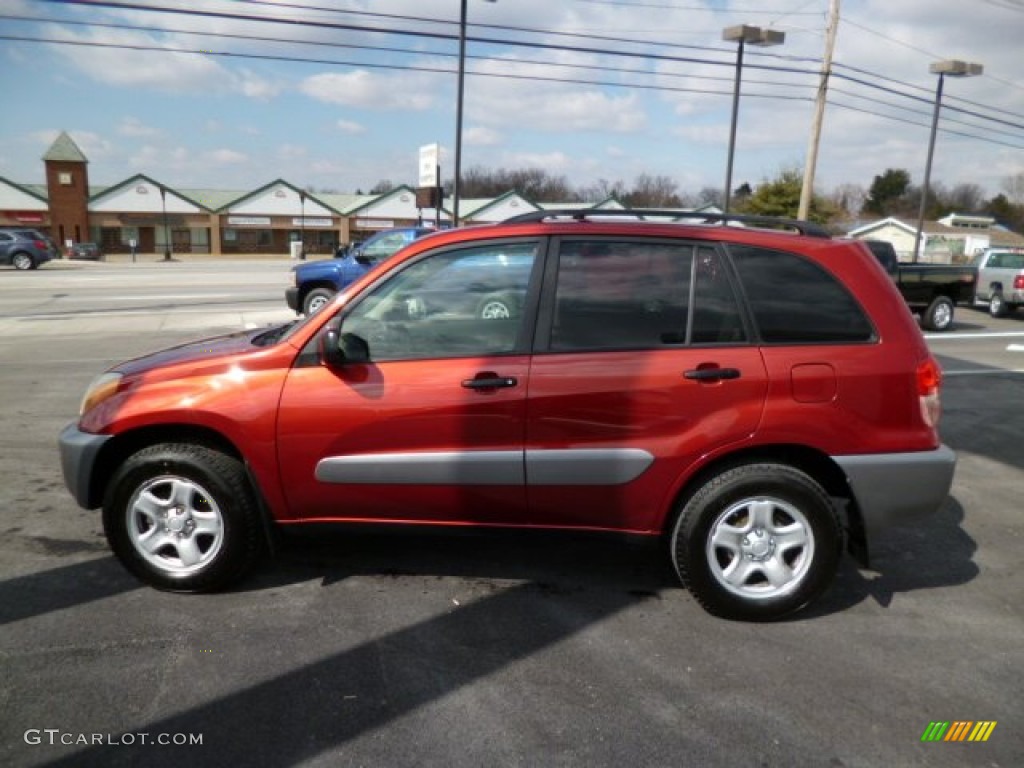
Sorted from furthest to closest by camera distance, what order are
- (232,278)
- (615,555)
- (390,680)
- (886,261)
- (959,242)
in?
(959,242) < (232,278) < (886,261) < (615,555) < (390,680)

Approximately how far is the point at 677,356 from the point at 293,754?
2.14 m

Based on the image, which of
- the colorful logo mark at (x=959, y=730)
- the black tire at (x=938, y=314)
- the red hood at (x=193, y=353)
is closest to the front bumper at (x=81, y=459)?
the red hood at (x=193, y=353)

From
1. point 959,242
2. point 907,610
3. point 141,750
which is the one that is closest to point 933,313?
point 907,610

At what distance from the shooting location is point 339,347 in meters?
3.33

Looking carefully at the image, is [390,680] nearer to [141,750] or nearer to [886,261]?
[141,750]

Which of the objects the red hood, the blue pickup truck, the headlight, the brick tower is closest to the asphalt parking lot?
the headlight

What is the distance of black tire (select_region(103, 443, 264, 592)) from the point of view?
3457mm

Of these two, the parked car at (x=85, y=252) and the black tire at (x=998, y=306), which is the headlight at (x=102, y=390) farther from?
the parked car at (x=85, y=252)

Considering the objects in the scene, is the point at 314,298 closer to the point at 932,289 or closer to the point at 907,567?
the point at 907,567

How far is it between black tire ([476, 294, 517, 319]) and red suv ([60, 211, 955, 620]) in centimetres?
1

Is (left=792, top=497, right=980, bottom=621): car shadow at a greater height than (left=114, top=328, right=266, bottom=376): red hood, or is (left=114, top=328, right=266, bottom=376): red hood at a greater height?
(left=114, top=328, right=266, bottom=376): red hood

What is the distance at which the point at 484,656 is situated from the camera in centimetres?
312

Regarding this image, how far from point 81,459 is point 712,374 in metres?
2.89

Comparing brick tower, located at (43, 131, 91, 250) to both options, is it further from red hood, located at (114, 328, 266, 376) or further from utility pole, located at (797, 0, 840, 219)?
red hood, located at (114, 328, 266, 376)
